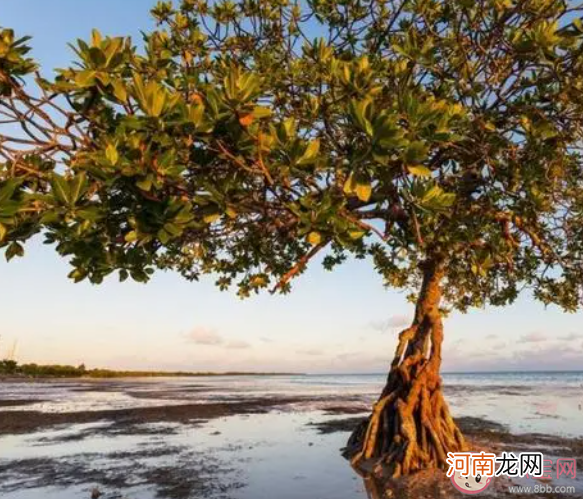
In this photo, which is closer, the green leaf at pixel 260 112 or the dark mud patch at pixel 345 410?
the green leaf at pixel 260 112

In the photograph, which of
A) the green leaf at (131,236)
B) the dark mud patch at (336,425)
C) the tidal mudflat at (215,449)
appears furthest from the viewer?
the dark mud patch at (336,425)

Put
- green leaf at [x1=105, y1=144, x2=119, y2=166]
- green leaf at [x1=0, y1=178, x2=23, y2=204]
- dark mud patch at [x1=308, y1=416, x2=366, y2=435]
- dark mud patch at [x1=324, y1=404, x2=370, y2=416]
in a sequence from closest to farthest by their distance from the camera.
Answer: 1. green leaf at [x1=0, y1=178, x2=23, y2=204]
2. green leaf at [x1=105, y1=144, x2=119, y2=166]
3. dark mud patch at [x1=308, y1=416, x2=366, y2=435]
4. dark mud patch at [x1=324, y1=404, x2=370, y2=416]

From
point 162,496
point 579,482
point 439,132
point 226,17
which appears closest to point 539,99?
point 439,132

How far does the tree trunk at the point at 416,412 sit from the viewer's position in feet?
32.7

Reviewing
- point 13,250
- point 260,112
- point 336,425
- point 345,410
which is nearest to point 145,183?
point 260,112

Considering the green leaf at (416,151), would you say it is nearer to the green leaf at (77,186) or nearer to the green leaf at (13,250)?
the green leaf at (77,186)

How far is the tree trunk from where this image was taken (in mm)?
9969

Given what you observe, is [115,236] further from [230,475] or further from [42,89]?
[230,475]

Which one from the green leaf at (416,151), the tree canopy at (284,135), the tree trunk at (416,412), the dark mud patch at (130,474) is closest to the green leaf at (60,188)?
the tree canopy at (284,135)

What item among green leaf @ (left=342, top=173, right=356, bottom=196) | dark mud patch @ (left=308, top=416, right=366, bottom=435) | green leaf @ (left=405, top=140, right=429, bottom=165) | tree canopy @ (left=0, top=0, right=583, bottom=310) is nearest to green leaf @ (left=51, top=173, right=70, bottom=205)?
tree canopy @ (left=0, top=0, right=583, bottom=310)

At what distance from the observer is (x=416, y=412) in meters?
10.6

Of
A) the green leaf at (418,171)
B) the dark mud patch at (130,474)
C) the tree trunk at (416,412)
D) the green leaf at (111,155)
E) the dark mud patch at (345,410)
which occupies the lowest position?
the dark mud patch at (130,474)

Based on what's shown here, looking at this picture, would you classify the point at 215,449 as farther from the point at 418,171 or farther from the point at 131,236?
the point at 418,171

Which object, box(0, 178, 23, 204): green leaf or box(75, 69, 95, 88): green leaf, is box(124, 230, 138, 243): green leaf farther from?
box(75, 69, 95, 88): green leaf
